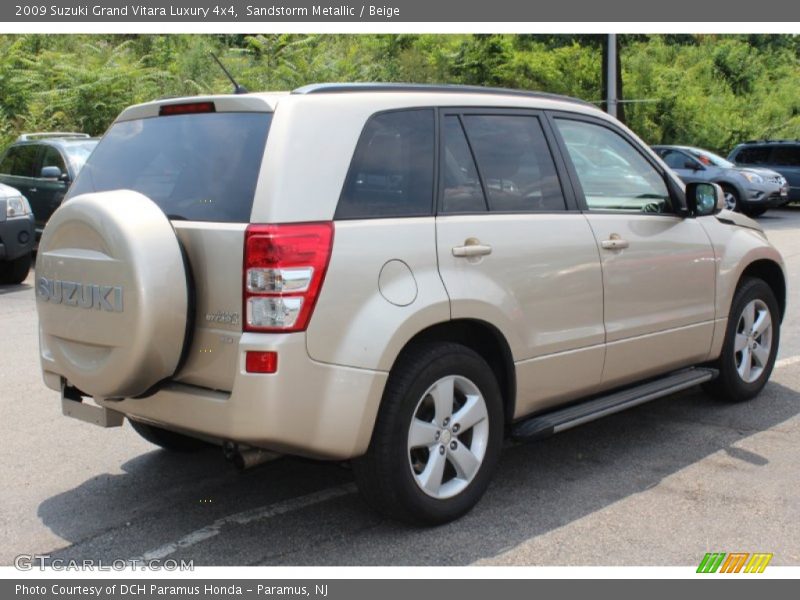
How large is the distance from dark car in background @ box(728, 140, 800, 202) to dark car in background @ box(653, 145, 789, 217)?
4.05 ft

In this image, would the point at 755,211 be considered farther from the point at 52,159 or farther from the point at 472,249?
the point at 472,249

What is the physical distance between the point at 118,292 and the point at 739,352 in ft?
13.2

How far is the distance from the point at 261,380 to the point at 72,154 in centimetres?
1086

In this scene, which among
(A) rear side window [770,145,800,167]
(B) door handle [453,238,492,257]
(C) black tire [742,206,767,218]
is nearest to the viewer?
(B) door handle [453,238,492,257]

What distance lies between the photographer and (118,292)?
3.69 meters

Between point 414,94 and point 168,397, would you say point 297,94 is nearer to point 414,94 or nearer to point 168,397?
point 414,94

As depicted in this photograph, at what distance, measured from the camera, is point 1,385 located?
22.1 ft

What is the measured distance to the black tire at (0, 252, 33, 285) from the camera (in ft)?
38.4

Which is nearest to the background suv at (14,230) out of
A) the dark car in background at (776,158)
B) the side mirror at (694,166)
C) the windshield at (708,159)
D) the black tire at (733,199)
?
the side mirror at (694,166)

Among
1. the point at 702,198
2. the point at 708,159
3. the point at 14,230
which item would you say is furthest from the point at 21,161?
the point at 708,159

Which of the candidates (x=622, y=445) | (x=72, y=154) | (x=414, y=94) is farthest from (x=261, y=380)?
(x=72, y=154)

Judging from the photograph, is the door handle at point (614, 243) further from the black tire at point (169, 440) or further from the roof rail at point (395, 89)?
the black tire at point (169, 440)

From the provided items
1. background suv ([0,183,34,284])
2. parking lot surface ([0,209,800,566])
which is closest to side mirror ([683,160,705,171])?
background suv ([0,183,34,284])

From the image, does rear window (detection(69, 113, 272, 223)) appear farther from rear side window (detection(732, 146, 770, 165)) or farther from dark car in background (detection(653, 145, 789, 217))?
rear side window (detection(732, 146, 770, 165))
